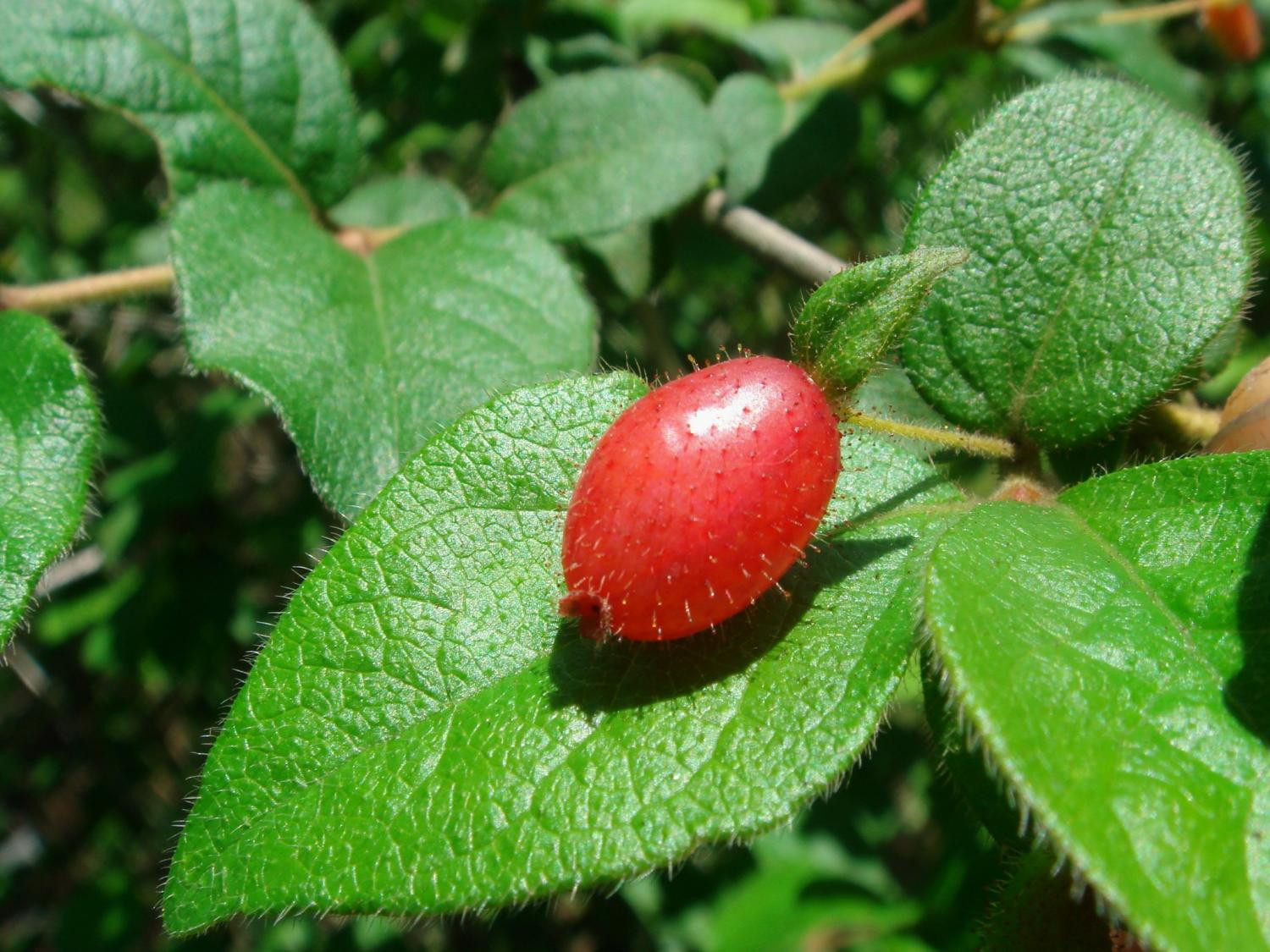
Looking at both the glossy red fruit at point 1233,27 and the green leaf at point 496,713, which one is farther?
the glossy red fruit at point 1233,27

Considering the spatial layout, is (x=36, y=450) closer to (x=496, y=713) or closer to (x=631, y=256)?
(x=496, y=713)

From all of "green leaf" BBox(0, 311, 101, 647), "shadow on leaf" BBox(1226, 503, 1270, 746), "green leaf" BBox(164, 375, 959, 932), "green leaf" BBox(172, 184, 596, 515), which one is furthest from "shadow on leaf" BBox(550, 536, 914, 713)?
"green leaf" BBox(0, 311, 101, 647)

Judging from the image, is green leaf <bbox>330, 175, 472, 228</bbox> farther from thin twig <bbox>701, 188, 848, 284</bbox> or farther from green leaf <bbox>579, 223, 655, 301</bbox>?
thin twig <bbox>701, 188, 848, 284</bbox>

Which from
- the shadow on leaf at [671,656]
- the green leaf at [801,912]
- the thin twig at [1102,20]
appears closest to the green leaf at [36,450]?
the shadow on leaf at [671,656]

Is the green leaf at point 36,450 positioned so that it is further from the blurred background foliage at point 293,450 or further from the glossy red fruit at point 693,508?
the glossy red fruit at point 693,508

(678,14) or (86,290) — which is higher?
(678,14)

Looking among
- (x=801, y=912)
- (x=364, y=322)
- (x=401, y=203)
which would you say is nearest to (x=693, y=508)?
(x=364, y=322)
